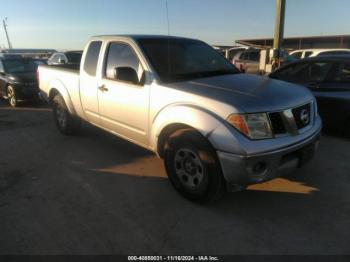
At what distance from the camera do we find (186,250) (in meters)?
2.75

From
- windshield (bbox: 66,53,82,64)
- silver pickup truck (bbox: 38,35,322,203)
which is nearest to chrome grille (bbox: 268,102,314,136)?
silver pickup truck (bbox: 38,35,322,203)

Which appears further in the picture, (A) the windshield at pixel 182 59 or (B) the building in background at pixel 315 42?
(B) the building in background at pixel 315 42

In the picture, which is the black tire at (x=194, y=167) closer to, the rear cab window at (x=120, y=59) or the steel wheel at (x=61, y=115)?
the rear cab window at (x=120, y=59)

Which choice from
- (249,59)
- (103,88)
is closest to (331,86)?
(103,88)

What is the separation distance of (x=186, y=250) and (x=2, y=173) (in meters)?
3.08

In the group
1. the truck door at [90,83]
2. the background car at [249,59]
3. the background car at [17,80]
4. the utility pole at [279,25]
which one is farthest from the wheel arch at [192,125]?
the background car at [249,59]

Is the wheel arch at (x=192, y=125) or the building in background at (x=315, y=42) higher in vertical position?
the building in background at (x=315, y=42)

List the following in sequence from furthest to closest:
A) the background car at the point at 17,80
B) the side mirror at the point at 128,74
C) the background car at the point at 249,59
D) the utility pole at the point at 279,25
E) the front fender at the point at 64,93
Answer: the background car at the point at 249,59, the utility pole at the point at 279,25, the background car at the point at 17,80, the front fender at the point at 64,93, the side mirror at the point at 128,74

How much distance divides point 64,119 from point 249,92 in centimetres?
389

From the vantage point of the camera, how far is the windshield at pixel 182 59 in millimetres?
3881

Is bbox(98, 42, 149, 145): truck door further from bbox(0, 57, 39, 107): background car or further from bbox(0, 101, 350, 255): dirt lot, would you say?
bbox(0, 57, 39, 107): background car

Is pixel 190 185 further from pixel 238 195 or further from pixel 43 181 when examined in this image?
pixel 43 181

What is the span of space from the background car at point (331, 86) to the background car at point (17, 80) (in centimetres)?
754

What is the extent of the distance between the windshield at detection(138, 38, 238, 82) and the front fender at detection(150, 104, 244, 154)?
1.69ft
